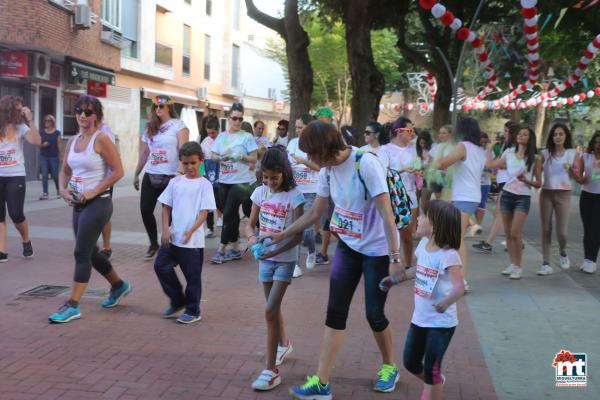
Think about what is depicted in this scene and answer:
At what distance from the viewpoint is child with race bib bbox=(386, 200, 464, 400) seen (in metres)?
3.43

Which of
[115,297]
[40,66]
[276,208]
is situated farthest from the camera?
[40,66]

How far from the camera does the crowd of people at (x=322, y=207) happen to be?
3.59m

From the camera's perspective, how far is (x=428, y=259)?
3498 mm

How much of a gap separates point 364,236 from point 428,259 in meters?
0.50

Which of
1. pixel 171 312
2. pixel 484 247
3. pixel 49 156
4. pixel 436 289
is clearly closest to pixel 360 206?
pixel 436 289

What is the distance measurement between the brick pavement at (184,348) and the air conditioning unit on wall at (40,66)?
11.5m

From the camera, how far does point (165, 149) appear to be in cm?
756

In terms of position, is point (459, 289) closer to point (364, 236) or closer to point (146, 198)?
point (364, 236)

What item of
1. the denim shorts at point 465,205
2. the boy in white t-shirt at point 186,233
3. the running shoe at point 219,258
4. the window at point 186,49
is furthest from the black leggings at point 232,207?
the window at point 186,49

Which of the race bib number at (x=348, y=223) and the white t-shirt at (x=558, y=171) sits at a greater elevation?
the white t-shirt at (x=558, y=171)

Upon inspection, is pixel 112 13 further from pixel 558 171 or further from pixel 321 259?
pixel 558 171

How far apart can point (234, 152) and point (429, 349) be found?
5.15m

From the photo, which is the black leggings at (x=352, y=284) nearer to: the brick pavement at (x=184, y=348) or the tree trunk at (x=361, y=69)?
the brick pavement at (x=184, y=348)

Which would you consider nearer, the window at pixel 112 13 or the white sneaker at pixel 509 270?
→ the white sneaker at pixel 509 270
